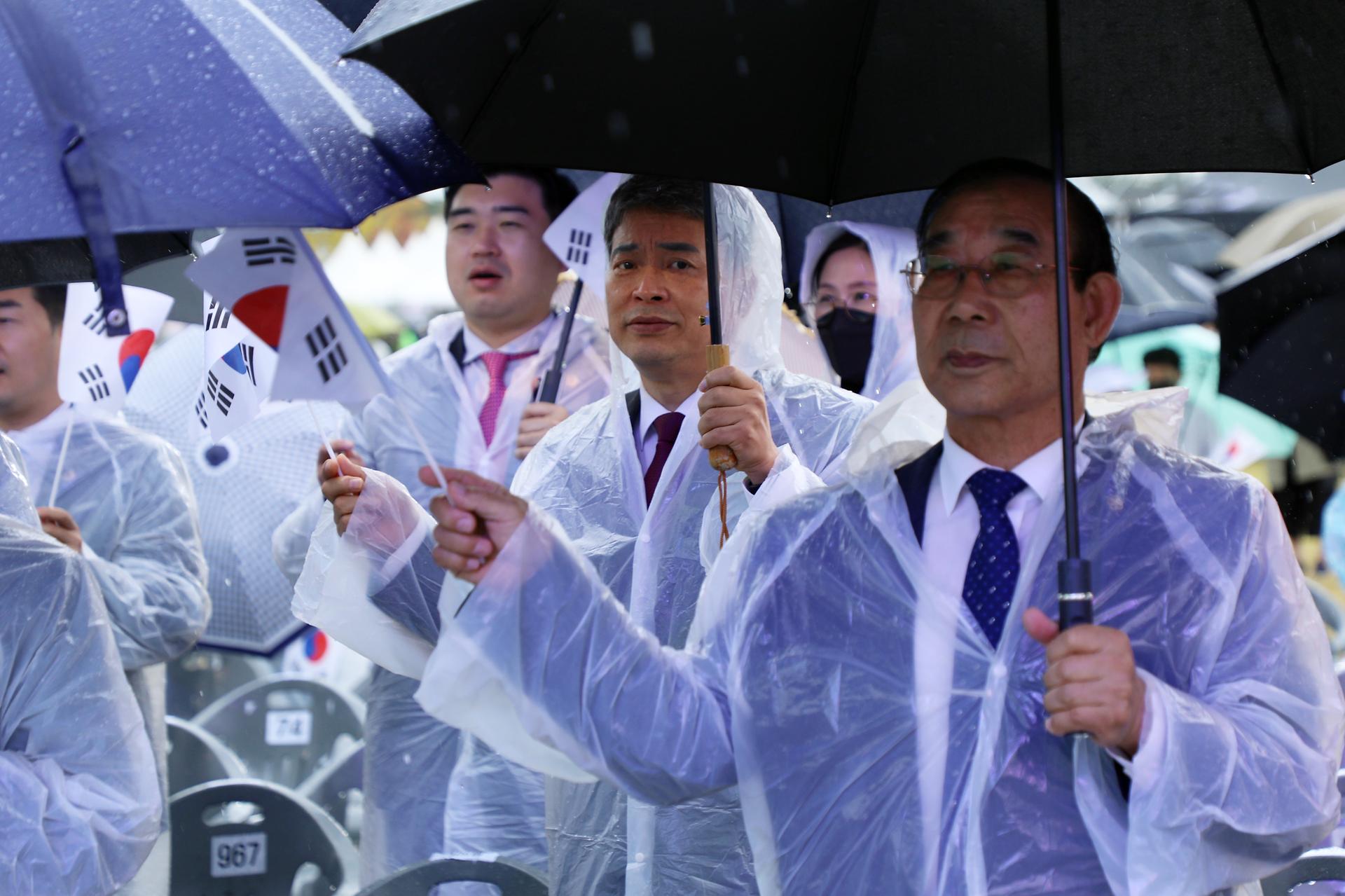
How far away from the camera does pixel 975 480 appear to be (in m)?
2.17

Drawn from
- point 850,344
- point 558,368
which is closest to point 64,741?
point 558,368

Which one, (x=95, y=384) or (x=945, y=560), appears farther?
(x=95, y=384)

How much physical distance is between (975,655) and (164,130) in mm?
1150

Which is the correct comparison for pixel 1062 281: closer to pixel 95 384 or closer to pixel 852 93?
pixel 852 93

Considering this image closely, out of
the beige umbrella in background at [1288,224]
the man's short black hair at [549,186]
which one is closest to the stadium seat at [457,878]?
the man's short black hair at [549,186]

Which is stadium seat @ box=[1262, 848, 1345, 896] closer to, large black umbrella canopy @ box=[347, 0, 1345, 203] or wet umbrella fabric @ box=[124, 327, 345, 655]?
large black umbrella canopy @ box=[347, 0, 1345, 203]

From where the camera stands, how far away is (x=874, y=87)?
256 cm

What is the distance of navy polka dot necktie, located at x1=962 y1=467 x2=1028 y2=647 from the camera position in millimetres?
2066

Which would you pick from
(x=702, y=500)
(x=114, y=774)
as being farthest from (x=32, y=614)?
(x=702, y=500)

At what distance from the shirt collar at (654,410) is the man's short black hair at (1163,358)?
5400mm

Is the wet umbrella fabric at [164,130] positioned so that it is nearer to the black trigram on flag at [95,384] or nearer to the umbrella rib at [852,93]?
the umbrella rib at [852,93]

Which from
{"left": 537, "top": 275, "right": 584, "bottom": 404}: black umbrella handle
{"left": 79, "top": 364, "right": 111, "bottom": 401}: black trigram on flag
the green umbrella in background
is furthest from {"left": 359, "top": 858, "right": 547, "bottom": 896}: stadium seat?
the green umbrella in background

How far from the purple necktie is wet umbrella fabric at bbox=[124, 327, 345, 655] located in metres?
1.92

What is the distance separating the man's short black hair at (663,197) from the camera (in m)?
3.18
